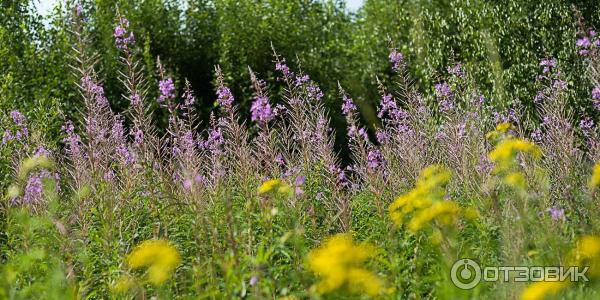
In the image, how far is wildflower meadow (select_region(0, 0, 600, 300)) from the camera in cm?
253

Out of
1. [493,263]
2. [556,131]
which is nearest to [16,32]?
[556,131]

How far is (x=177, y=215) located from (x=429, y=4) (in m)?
14.1

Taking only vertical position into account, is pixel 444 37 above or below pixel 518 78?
above

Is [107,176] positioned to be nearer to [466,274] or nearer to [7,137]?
[7,137]

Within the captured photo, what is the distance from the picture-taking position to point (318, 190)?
487cm

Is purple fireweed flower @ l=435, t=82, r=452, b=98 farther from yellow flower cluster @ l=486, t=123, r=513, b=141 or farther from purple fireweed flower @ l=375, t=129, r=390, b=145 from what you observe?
yellow flower cluster @ l=486, t=123, r=513, b=141

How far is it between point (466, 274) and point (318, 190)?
225 cm

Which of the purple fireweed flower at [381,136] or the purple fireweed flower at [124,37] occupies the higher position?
the purple fireweed flower at [124,37]

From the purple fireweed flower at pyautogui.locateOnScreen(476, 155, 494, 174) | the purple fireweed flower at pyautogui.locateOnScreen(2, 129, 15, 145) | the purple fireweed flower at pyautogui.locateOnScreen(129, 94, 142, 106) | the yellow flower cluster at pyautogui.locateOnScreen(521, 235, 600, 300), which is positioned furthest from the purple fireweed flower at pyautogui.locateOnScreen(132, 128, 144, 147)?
the yellow flower cluster at pyautogui.locateOnScreen(521, 235, 600, 300)

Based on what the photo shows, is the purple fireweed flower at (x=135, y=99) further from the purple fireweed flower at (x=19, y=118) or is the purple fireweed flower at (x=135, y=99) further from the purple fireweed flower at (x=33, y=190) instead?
the purple fireweed flower at (x=19, y=118)

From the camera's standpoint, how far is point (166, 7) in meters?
14.7

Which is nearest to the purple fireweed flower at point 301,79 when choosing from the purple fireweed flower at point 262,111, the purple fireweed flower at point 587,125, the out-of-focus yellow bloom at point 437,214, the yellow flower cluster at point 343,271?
the purple fireweed flower at point 262,111

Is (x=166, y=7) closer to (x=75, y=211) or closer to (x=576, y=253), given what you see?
(x=75, y=211)

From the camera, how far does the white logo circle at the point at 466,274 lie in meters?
2.54
